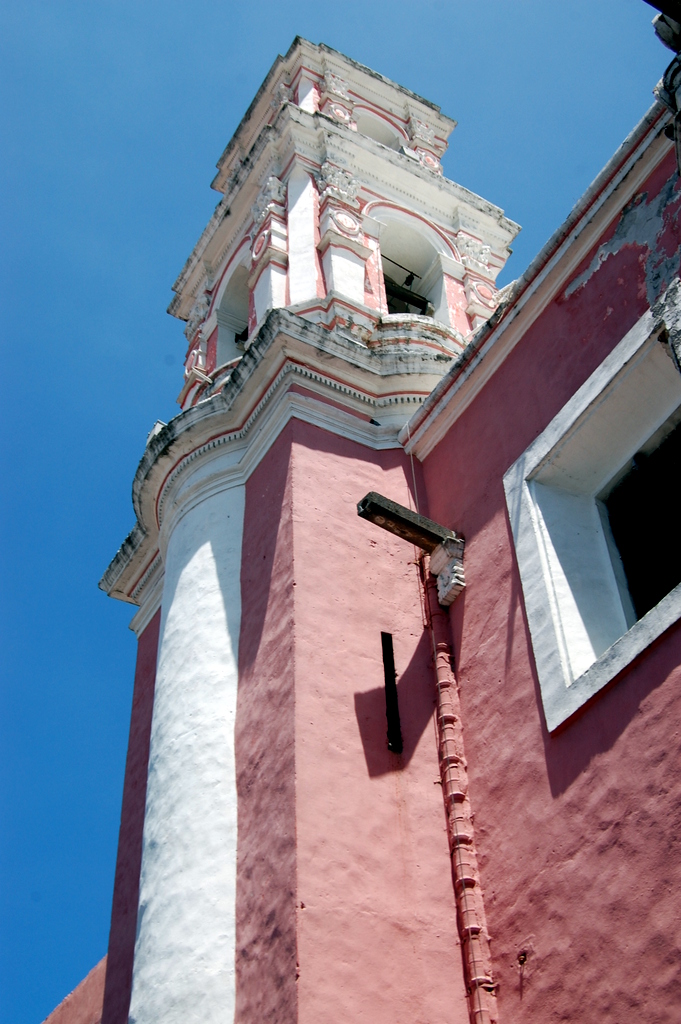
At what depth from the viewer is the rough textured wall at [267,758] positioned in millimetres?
5875

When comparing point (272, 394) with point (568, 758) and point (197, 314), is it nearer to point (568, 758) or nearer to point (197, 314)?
point (568, 758)

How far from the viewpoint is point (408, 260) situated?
14.3m

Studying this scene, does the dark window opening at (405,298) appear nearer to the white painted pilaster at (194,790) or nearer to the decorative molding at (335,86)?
the decorative molding at (335,86)

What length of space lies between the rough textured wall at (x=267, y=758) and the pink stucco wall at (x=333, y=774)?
1 cm

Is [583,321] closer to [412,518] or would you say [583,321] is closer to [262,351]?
[412,518]

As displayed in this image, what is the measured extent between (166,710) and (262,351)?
3105 mm

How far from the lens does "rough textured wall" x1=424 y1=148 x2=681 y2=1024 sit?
5.01m

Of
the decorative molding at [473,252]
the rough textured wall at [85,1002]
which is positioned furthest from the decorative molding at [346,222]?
the rough textured wall at [85,1002]

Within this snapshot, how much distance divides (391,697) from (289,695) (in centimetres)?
73

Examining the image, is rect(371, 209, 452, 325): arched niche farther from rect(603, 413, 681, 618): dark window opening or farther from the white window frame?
rect(603, 413, 681, 618): dark window opening

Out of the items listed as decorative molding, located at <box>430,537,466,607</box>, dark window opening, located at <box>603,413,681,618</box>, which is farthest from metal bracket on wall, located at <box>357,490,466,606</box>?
dark window opening, located at <box>603,413,681,618</box>

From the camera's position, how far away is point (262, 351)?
907 cm

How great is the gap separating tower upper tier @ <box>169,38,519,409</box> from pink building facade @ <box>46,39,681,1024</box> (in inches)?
106

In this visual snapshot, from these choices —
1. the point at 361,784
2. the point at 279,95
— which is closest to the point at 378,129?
the point at 279,95
